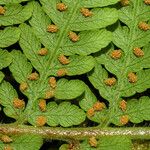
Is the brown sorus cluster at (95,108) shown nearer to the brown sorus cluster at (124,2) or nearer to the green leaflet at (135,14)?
the green leaflet at (135,14)

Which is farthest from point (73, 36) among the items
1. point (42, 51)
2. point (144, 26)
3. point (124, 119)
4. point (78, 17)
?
point (124, 119)

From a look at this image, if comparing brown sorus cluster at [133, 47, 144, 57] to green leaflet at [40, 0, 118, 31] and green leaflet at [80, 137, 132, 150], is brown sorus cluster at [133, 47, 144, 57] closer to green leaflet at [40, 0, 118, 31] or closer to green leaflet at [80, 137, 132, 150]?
green leaflet at [40, 0, 118, 31]

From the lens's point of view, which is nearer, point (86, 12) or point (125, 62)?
point (86, 12)

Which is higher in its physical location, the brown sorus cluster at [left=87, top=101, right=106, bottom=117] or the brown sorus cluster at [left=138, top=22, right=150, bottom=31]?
the brown sorus cluster at [left=138, top=22, right=150, bottom=31]

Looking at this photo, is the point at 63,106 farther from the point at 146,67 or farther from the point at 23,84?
the point at 146,67

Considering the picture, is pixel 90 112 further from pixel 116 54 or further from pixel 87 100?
pixel 116 54

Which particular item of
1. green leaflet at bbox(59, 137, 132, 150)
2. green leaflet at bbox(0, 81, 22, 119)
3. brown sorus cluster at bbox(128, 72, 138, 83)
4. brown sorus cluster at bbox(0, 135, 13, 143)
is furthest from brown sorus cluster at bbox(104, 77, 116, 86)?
brown sorus cluster at bbox(0, 135, 13, 143)
